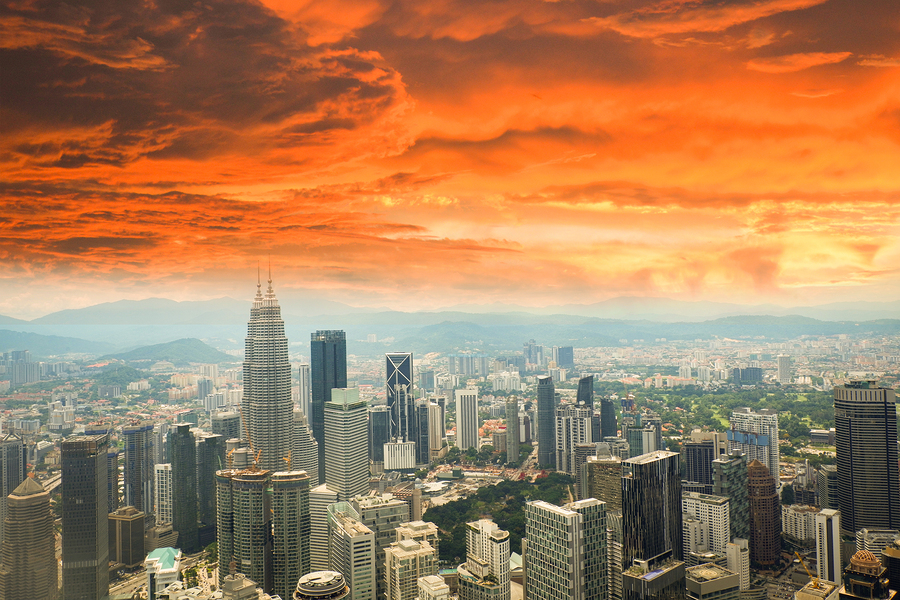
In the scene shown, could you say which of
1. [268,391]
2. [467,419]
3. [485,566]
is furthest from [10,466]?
[467,419]

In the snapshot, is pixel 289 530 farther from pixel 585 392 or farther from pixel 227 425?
pixel 585 392

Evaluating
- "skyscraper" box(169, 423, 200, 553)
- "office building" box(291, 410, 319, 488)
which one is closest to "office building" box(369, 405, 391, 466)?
"office building" box(291, 410, 319, 488)

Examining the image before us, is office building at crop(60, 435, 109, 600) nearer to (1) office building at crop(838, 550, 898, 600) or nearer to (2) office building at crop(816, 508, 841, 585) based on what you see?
(1) office building at crop(838, 550, 898, 600)

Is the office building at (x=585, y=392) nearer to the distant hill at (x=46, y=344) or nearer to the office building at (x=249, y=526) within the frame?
the office building at (x=249, y=526)

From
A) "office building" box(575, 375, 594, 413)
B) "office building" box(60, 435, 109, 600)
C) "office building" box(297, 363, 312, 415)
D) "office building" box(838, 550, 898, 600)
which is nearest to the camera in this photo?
"office building" box(838, 550, 898, 600)

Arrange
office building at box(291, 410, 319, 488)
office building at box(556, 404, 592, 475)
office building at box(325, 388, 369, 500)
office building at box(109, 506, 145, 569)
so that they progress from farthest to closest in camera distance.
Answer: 1. office building at box(556, 404, 592, 475)
2. office building at box(291, 410, 319, 488)
3. office building at box(325, 388, 369, 500)
4. office building at box(109, 506, 145, 569)

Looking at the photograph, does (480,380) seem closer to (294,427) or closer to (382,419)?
(382,419)

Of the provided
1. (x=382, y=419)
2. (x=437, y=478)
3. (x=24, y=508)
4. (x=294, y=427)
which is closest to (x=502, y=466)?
(x=437, y=478)
